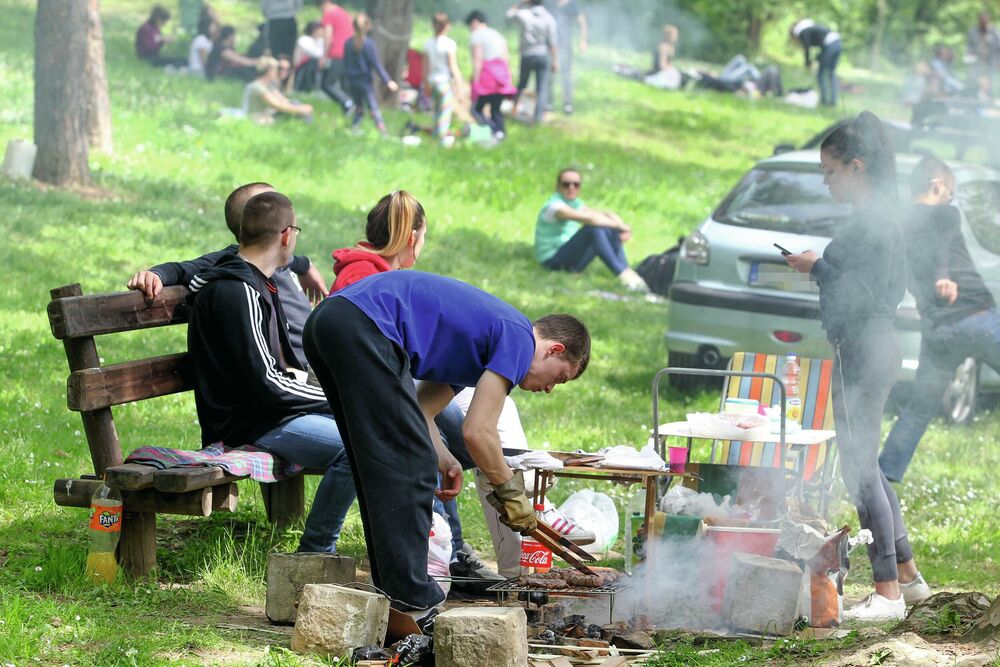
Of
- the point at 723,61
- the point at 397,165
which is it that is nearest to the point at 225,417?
the point at 397,165

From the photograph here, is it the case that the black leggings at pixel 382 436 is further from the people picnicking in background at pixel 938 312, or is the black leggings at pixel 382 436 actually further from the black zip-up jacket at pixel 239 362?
the people picnicking in background at pixel 938 312

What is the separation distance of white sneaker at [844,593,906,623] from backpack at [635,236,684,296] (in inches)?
308

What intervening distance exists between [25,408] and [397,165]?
29.2 feet

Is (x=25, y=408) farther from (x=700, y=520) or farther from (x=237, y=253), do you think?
(x=700, y=520)

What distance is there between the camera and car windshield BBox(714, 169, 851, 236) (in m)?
8.98

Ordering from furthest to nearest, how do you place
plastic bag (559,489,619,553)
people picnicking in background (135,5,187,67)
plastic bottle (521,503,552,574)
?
1. people picnicking in background (135,5,187,67)
2. plastic bag (559,489,619,553)
3. plastic bottle (521,503,552,574)

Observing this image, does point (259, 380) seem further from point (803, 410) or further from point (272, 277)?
point (803, 410)

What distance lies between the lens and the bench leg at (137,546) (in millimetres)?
4926

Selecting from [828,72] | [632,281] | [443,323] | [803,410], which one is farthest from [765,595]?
[828,72]

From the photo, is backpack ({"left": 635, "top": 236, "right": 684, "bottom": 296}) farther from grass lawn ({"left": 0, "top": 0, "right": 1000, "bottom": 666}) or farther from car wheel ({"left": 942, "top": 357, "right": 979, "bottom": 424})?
car wheel ({"left": 942, "top": 357, "right": 979, "bottom": 424})

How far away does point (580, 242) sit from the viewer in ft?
43.2

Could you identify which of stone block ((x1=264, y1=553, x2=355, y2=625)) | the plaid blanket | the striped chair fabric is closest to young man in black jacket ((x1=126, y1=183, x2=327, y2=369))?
the plaid blanket

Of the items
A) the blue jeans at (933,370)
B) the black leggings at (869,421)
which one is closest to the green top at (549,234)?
the blue jeans at (933,370)

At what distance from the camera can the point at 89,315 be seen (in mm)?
5012
